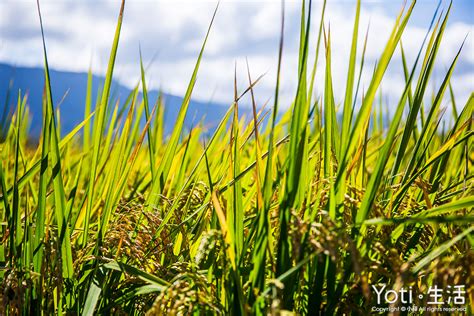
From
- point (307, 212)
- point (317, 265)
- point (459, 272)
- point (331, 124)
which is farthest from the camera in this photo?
point (331, 124)

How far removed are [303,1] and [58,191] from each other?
2.06ft

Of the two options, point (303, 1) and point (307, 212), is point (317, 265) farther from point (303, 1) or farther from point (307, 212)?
point (303, 1)

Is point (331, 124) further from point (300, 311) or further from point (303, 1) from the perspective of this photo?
point (300, 311)

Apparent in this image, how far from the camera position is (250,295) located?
0.94 metres

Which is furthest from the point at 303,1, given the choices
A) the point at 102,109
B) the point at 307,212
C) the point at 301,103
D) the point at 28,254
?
the point at 28,254

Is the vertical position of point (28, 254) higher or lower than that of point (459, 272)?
lower

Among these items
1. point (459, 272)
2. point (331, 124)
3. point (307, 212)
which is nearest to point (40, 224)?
point (307, 212)

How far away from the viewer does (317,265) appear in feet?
3.19

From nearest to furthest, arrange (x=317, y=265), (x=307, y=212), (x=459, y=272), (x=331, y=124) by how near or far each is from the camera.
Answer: (x=459, y=272), (x=317, y=265), (x=307, y=212), (x=331, y=124)

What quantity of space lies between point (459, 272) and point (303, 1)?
0.56 meters

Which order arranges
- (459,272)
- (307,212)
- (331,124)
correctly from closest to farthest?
(459,272) → (307,212) → (331,124)

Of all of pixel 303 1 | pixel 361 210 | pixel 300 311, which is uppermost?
pixel 303 1

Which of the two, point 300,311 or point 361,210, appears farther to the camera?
point 300,311

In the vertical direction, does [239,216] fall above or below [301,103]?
below
